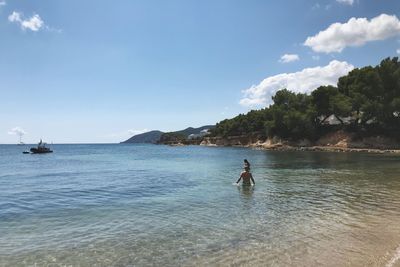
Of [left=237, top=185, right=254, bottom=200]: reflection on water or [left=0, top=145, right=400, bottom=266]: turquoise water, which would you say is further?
[left=237, top=185, right=254, bottom=200]: reflection on water

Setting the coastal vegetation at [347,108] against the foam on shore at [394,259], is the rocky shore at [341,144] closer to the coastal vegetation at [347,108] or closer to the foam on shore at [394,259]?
the coastal vegetation at [347,108]

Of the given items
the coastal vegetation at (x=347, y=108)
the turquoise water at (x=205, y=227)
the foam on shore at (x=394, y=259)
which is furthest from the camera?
the coastal vegetation at (x=347, y=108)

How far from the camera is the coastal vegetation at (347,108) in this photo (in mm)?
77000

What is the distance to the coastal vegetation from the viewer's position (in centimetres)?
7700

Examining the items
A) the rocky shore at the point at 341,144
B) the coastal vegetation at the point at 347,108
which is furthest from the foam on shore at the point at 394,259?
the coastal vegetation at the point at 347,108

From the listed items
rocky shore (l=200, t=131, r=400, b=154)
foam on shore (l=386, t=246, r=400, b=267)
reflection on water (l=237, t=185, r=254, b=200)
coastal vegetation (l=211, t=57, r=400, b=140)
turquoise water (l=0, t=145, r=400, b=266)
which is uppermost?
coastal vegetation (l=211, t=57, r=400, b=140)

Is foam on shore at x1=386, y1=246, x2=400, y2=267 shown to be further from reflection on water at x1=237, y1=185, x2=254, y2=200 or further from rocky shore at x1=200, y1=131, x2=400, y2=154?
rocky shore at x1=200, y1=131, x2=400, y2=154

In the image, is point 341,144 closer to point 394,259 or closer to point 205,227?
point 205,227

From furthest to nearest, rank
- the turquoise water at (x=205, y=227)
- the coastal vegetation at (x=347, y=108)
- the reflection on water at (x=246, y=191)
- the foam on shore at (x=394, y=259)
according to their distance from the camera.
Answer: the coastal vegetation at (x=347, y=108) < the reflection on water at (x=246, y=191) < the turquoise water at (x=205, y=227) < the foam on shore at (x=394, y=259)

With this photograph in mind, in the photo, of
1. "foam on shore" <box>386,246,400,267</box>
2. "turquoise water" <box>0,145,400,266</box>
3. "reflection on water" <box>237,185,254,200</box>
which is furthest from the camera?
"reflection on water" <box>237,185,254,200</box>

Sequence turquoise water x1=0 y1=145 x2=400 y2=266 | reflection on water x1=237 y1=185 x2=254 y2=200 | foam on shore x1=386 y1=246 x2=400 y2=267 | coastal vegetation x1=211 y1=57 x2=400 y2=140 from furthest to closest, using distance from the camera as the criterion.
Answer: coastal vegetation x1=211 y1=57 x2=400 y2=140
reflection on water x1=237 y1=185 x2=254 y2=200
turquoise water x1=0 y1=145 x2=400 y2=266
foam on shore x1=386 y1=246 x2=400 y2=267

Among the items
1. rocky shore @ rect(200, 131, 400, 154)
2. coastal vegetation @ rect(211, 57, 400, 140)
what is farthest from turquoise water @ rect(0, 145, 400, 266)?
coastal vegetation @ rect(211, 57, 400, 140)

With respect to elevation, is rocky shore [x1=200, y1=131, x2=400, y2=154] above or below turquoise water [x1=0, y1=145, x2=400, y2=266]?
above

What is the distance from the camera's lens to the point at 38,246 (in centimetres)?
1224
